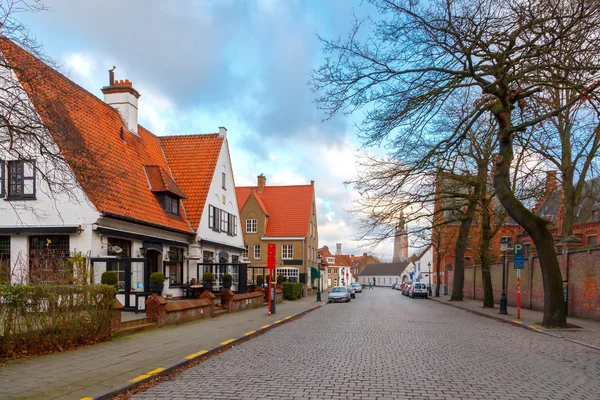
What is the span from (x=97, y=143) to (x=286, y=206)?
3893 cm

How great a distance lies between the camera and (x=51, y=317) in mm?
10195

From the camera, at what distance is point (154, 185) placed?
78.4 ft

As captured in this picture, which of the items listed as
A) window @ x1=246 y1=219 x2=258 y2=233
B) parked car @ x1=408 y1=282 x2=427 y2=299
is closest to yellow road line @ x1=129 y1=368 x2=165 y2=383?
parked car @ x1=408 y1=282 x2=427 y2=299

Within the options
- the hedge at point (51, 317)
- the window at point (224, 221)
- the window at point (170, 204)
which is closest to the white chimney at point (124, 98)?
the window at point (170, 204)

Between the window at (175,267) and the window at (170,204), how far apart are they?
6.07 ft

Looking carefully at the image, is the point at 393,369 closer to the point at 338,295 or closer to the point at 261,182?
the point at 338,295

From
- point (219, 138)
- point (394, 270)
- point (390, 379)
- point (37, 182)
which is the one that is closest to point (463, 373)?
point (390, 379)

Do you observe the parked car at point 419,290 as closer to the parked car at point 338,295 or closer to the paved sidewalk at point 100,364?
the parked car at point 338,295

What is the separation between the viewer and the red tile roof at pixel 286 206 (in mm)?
55125

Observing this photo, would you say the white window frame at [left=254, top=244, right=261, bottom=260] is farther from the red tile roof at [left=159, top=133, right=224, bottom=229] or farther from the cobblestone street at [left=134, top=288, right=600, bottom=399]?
the cobblestone street at [left=134, top=288, right=600, bottom=399]

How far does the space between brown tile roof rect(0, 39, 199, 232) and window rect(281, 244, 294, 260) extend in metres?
27.0

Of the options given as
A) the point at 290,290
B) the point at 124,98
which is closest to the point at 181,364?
the point at 124,98

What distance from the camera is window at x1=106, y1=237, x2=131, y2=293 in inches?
711

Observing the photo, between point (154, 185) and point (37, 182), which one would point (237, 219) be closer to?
point (154, 185)
